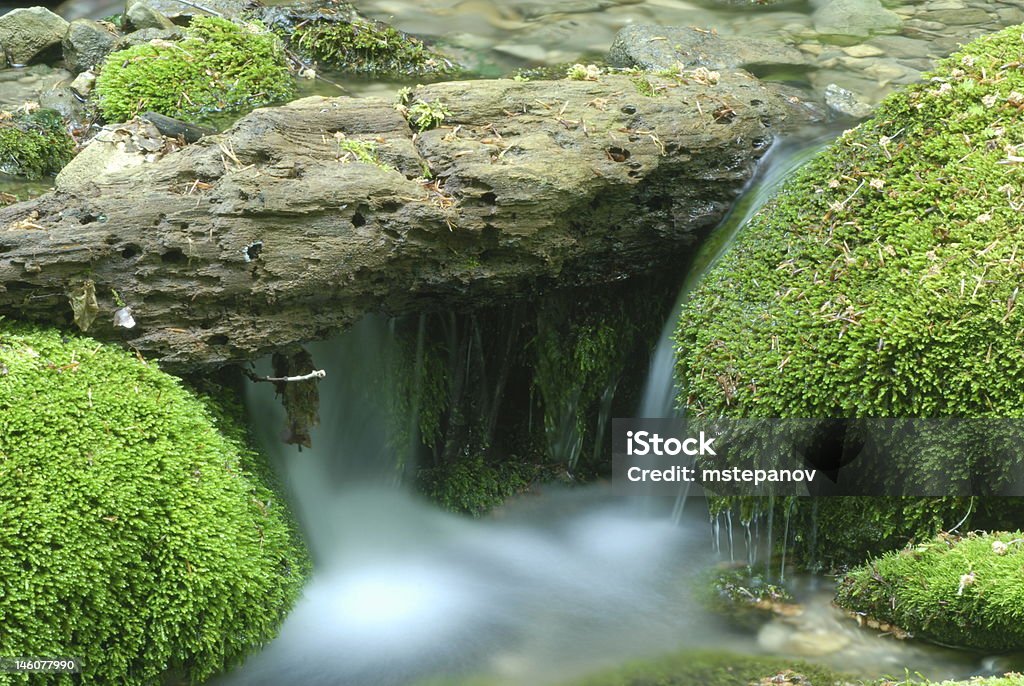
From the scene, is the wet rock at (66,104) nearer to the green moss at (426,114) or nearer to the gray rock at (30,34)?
the gray rock at (30,34)

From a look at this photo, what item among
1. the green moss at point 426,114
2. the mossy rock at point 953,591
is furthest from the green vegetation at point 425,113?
the mossy rock at point 953,591

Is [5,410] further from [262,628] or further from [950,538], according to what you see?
[950,538]

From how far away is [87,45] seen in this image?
6.63 m

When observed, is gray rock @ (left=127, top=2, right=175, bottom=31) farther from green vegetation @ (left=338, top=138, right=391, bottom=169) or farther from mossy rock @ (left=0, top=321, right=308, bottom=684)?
mossy rock @ (left=0, top=321, right=308, bottom=684)

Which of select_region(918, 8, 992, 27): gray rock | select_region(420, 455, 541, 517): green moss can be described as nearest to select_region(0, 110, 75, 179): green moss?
select_region(420, 455, 541, 517): green moss

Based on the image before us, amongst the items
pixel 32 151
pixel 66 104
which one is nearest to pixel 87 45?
pixel 66 104

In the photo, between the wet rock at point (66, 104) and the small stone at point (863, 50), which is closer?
the wet rock at point (66, 104)

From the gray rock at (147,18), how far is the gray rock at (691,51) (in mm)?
3053

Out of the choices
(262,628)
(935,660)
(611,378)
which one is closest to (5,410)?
(262,628)

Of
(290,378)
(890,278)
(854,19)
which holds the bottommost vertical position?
(290,378)

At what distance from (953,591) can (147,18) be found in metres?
5.95

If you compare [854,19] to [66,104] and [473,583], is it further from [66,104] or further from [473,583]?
[66,104]

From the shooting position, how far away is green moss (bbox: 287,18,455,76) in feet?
22.8

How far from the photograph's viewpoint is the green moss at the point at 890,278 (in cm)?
418
